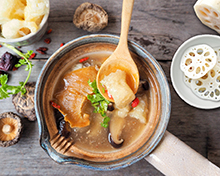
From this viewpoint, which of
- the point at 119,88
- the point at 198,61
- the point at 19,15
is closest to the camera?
the point at 119,88

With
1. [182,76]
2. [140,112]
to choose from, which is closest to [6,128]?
[140,112]

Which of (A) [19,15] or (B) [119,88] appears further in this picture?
(A) [19,15]

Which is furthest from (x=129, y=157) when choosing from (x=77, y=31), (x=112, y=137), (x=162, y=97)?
(x=77, y=31)

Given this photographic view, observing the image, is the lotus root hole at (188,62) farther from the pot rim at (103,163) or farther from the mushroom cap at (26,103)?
the mushroom cap at (26,103)

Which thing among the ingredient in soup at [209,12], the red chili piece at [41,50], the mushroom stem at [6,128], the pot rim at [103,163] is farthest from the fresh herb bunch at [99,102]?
the ingredient in soup at [209,12]

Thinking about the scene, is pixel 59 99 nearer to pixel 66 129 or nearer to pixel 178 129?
pixel 66 129

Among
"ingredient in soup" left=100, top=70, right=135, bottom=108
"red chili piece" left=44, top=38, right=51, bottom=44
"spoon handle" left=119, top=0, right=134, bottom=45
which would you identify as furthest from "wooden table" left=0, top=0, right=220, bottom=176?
"ingredient in soup" left=100, top=70, right=135, bottom=108

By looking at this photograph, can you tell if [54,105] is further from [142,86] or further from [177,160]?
[177,160]
